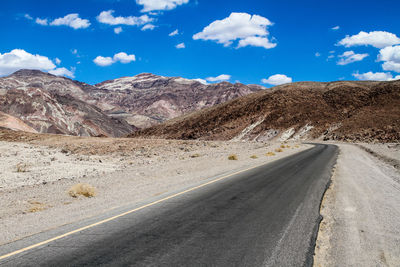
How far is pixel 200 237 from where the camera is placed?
5.49 metres

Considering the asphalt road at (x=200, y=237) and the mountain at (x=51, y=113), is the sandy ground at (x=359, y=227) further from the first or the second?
the mountain at (x=51, y=113)

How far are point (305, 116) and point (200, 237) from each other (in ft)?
281

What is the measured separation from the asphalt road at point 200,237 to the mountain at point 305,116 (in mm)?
58509

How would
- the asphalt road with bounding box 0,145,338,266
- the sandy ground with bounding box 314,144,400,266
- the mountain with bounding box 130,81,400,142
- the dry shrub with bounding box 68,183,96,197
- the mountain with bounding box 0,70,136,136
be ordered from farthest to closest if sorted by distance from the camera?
the mountain with bounding box 0,70,136,136
the mountain with bounding box 130,81,400,142
the dry shrub with bounding box 68,183,96,197
the sandy ground with bounding box 314,144,400,266
the asphalt road with bounding box 0,145,338,266

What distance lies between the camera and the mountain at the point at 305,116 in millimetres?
69750

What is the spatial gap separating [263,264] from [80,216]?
4764 millimetres

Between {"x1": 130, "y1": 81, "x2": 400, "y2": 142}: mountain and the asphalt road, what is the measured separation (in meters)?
58.5

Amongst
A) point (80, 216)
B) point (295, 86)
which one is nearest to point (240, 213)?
point (80, 216)

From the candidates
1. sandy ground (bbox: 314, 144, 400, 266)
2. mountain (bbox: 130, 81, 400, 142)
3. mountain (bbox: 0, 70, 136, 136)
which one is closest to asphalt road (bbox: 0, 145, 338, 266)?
sandy ground (bbox: 314, 144, 400, 266)

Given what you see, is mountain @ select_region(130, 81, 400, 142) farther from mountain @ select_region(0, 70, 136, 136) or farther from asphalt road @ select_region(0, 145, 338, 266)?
asphalt road @ select_region(0, 145, 338, 266)

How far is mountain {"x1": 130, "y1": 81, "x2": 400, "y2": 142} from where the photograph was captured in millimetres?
69750

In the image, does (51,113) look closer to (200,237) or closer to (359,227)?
(200,237)

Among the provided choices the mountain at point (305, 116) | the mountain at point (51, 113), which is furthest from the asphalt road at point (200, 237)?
the mountain at point (51, 113)

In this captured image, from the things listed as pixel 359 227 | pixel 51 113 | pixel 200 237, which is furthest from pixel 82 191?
pixel 51 113
